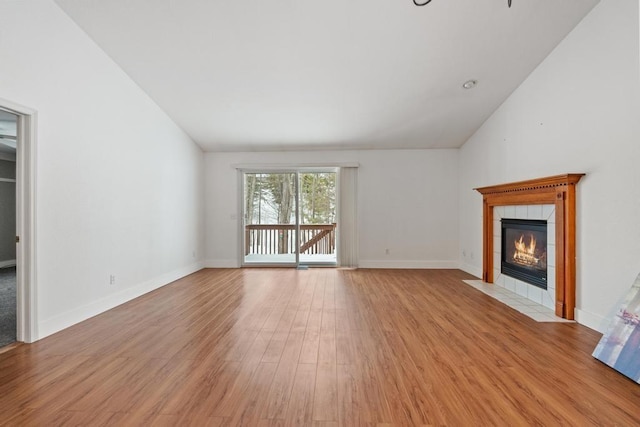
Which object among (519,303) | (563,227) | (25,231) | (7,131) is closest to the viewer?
(25,231)

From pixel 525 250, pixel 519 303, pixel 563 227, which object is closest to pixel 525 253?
pixel 525 250

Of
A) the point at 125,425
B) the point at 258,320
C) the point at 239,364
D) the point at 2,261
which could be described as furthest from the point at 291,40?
the point at 2,261

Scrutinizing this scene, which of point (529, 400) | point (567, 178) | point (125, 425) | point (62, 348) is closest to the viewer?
point (125, 425)

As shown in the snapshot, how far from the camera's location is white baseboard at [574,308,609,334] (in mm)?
2764

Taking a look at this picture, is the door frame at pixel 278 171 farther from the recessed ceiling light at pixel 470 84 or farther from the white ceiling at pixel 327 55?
the recessed ceiling light at pixel 470 84

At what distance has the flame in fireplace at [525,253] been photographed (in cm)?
384

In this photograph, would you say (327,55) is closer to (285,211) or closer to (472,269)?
(285,211)

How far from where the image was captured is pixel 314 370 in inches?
83.4

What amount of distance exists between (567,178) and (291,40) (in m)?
3.18

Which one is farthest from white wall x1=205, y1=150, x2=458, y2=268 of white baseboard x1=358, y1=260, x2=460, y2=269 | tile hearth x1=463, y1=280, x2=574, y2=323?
tile hearth x1=463, y1=280, x2=574, y2=323

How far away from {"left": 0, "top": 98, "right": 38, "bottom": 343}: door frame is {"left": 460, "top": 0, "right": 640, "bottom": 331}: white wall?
4.98 metres

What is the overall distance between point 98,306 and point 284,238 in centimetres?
355

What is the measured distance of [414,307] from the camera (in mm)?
3557

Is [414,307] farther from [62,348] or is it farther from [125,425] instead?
[62,348]
